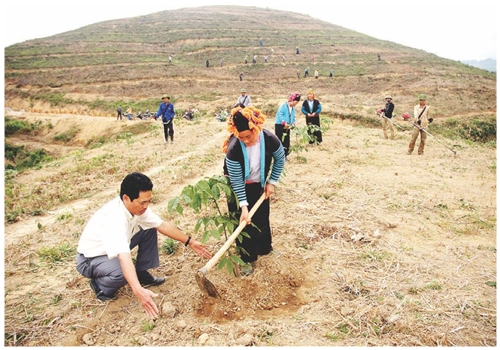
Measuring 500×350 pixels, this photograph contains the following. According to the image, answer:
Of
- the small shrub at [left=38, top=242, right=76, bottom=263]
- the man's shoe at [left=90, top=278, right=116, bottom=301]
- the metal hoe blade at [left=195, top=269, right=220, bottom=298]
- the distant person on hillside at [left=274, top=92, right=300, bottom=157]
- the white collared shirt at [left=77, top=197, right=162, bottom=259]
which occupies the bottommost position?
the small shrub at [left=38, top=242, right=76, bottom=263]

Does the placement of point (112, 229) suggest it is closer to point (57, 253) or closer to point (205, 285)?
point (205, 285)

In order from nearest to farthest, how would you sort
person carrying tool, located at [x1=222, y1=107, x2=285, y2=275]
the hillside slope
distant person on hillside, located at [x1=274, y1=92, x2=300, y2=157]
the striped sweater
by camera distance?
person carrying tool, located at [x1=222, y1=107, x2=285, y2=275]
the striped sweater
distant person on hillside, located at [x1=274, y1=92, x2=300, y2=157]
the hillside slope

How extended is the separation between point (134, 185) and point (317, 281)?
1837mm

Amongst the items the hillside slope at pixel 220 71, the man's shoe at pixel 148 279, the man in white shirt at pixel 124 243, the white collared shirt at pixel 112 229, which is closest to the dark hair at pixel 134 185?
the man in white shirt at pixel 124 243

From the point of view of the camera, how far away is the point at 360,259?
10.8 ft

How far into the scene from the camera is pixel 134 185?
95.3 inches

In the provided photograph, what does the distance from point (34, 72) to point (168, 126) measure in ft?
111

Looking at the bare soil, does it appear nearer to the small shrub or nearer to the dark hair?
the small shrub

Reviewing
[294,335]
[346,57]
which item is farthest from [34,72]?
[294,335]

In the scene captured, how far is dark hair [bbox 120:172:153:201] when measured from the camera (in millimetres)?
2414

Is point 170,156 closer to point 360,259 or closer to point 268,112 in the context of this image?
point 360,259

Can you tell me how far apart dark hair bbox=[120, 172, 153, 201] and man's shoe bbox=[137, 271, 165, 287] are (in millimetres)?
896

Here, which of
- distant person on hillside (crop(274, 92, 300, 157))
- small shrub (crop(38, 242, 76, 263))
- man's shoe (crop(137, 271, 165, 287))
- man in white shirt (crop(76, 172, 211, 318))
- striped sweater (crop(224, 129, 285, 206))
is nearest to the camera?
man in white shirt (crop(76, 172, 211, 318))

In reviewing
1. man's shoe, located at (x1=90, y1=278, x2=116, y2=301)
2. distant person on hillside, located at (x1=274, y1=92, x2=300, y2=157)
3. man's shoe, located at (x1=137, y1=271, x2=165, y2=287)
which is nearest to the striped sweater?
man's shoe, located at (x1=137, y1=271, x2=165, y2=287)
